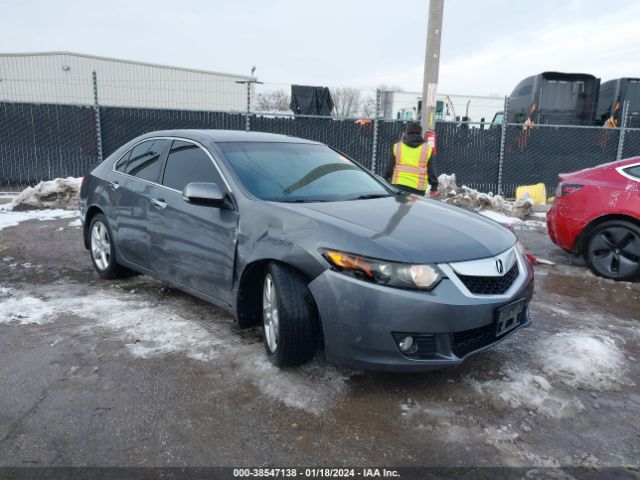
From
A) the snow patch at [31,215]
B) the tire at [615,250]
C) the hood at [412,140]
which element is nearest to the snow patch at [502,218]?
the hood at [412,140]

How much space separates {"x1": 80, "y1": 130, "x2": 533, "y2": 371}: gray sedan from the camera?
288 cm

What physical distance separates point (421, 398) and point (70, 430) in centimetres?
191

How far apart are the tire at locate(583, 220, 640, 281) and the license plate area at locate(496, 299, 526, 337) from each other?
304cm

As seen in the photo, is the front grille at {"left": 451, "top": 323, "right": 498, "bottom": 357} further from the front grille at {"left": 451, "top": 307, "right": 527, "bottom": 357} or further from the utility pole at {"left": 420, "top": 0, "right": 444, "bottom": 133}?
the utility pole at {"left": 420, "top": 0, "right": 444, "bottom": 133}

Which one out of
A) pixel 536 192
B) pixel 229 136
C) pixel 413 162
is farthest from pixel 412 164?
pixel 536 192

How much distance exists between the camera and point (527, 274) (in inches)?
137

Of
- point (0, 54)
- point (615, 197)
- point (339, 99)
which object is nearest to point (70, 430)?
point (615, 197)

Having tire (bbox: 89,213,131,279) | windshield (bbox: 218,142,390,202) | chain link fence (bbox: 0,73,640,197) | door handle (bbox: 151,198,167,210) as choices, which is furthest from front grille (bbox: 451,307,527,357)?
chain link fence (bbox: 0,73,640,197)

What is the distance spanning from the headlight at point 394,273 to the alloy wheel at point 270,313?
652 millimetres

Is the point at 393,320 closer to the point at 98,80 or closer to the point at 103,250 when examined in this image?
the point at 103,250

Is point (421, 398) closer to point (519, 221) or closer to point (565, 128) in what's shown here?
point (519, 221)

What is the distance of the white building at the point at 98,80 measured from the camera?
2228 centimetres

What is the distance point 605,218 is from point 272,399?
4.49 meters

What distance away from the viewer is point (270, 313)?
11.2 feet
